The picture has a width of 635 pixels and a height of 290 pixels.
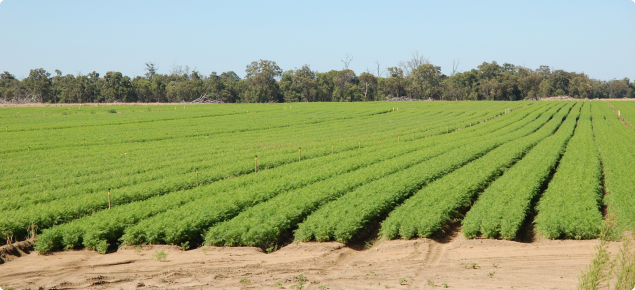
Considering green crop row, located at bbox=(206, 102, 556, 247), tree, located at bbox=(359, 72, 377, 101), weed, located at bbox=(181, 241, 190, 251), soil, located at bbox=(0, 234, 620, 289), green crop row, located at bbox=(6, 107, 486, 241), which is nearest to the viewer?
soil, located at bbox=(0, 234, 620, 289)

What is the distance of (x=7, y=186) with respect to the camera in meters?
21.5

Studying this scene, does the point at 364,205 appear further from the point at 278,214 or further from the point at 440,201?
the point at 278,214

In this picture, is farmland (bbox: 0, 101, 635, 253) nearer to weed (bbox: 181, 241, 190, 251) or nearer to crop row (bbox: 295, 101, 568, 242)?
crop row (bbox: 295, 101, 568, 242)

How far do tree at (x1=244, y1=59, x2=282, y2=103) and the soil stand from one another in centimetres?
12200

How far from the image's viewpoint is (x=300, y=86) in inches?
5714

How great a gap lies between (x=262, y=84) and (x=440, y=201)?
12641 centimetres

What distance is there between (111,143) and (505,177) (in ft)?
106

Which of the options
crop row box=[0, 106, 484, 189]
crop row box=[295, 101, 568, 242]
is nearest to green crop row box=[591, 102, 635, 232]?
crop row box=[295, 101, 568, 242]

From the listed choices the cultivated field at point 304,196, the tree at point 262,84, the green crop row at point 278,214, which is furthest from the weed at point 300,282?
the tree at point 262,84

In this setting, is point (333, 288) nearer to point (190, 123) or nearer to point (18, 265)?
point (18, 265)

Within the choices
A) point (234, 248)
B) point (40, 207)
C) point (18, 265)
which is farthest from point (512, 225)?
point (40, 207)

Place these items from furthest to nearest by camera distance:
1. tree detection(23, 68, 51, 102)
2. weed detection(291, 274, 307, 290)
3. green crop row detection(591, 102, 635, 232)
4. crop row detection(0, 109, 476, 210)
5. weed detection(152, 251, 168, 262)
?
tree detection(23, 68, 51, 102) → crop row detection(0, 109, 476, 210) → green crop row detection(591, 102, 635, 232) → weed detection(152, 251, 168, 262) → weed detection(291, 274, 307, 290)

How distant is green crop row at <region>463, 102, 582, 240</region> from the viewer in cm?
1408

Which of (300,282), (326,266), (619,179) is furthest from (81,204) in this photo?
(619,179)
